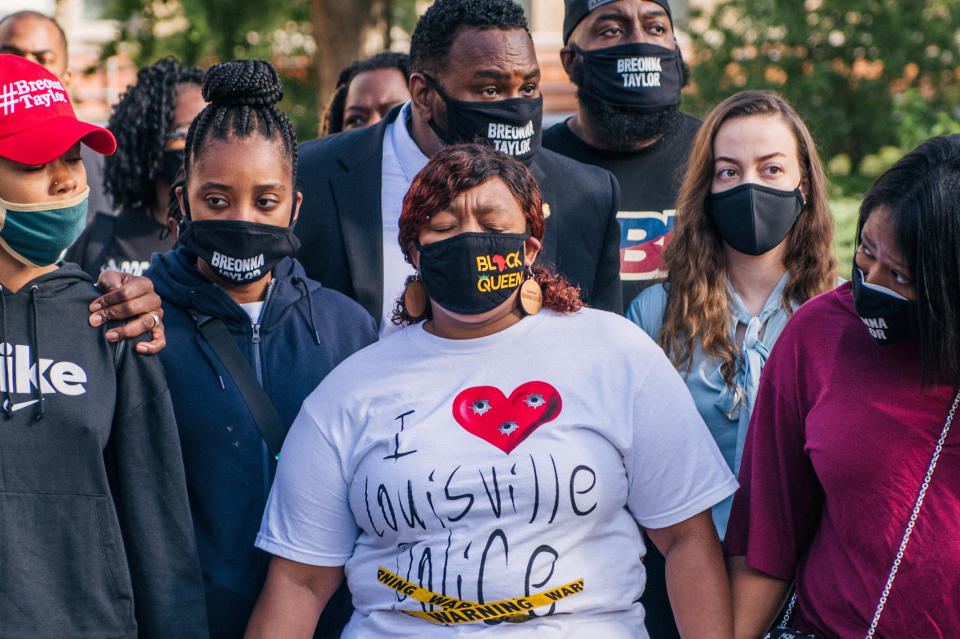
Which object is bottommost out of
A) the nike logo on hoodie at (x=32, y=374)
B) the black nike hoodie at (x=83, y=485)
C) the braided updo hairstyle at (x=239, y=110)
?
the black nike hoodie at (x=83, y=485)

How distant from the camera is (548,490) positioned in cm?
283

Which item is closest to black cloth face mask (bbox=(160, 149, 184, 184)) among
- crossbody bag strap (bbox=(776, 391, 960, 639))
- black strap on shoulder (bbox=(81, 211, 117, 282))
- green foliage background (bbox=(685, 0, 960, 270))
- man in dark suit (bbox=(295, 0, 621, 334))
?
black strap on shoulder (bbox=(81, 211, 117, 282))

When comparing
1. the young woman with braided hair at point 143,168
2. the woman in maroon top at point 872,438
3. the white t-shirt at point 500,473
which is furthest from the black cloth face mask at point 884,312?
the young woman with braided hair at point 143,168

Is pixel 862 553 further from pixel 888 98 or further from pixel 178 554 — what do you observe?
pixel 888 98

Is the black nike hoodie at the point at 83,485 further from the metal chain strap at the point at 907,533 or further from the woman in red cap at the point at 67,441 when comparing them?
the metal chain strap at the point at 907,533

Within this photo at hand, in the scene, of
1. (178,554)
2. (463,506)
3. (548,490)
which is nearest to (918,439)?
(548,490)

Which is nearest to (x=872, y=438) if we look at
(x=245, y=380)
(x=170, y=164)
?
(x=245, y=380)

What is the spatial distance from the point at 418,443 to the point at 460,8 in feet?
6.05

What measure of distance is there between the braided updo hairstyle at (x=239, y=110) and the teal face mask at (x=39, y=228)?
21.9 inches

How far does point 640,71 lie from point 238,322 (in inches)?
87.4

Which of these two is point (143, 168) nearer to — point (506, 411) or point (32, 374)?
point (32, 374)

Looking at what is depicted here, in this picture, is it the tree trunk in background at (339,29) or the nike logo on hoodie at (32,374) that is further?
the tree trunk in background at (339,29)

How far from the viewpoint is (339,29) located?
37.3 ft

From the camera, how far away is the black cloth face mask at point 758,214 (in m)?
3.84
